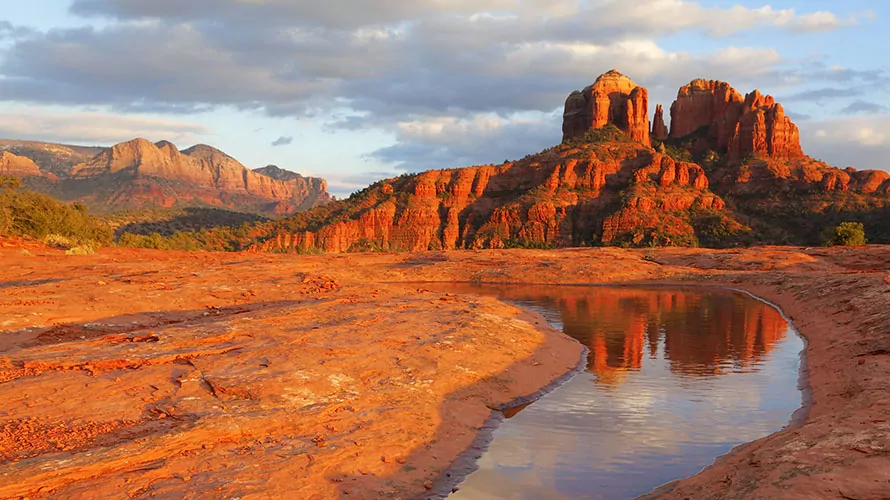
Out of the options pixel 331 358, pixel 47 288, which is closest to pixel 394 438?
pixel 331 358

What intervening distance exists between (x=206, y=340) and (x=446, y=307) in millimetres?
10939

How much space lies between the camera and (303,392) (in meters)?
13.2

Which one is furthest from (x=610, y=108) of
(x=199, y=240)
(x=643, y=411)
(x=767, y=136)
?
(x=643, y=411)

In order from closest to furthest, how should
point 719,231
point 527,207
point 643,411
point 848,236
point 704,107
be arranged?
point 643,411, point 848,236, point 719,231, point 527,207, point 704,107

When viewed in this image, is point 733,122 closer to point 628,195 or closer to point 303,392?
point 628,195

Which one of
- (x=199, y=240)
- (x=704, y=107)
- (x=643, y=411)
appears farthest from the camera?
(x=704, y=107)

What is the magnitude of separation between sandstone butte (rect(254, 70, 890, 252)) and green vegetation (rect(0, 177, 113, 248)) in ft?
149

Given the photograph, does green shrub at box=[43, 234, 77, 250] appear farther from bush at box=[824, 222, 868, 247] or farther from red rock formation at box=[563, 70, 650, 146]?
red rock formation at box=[563, 70, 650, 146]

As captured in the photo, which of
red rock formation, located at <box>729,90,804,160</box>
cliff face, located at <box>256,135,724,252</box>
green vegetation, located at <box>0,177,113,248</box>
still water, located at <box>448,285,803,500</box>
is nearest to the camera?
still water, located at <box>448,285,803,500</box>

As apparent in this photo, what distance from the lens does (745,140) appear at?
413ft

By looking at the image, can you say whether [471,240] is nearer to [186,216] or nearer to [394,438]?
[186,216]

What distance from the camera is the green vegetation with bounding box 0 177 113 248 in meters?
47.8

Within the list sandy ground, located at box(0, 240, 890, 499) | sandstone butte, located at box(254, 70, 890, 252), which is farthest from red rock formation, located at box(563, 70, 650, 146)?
sandy ground, located at box(0, 240, 890, 499)

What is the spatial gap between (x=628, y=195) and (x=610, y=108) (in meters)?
43.9
